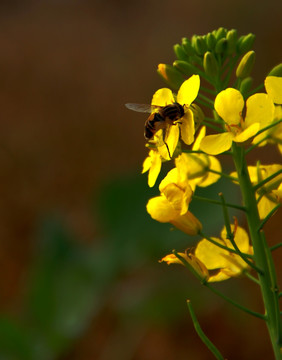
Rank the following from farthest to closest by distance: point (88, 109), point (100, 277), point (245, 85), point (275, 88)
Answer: point (88, 109), point (100, 277), point (245, 85), point (275, 88)

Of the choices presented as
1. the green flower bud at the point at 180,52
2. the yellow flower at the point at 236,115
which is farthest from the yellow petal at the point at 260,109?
the green flower bud at the point at 180,52

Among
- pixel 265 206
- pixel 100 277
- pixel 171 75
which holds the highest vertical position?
pixel 171 75

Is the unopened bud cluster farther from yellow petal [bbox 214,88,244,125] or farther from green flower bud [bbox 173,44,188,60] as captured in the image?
yellow petal [bbox 214,88,244,125]

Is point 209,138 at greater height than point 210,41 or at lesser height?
lesser

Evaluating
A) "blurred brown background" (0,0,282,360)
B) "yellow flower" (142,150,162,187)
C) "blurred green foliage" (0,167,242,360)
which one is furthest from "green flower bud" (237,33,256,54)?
"blurred brown background" (0,0,282,360)

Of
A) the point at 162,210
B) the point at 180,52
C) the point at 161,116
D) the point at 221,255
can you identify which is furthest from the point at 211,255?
the point at 180,52

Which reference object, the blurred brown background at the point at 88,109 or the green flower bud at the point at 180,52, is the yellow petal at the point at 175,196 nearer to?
the green flower bud at the point at 180,52

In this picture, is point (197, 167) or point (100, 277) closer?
point (197, 167)

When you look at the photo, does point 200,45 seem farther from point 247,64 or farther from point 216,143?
point 216,143
